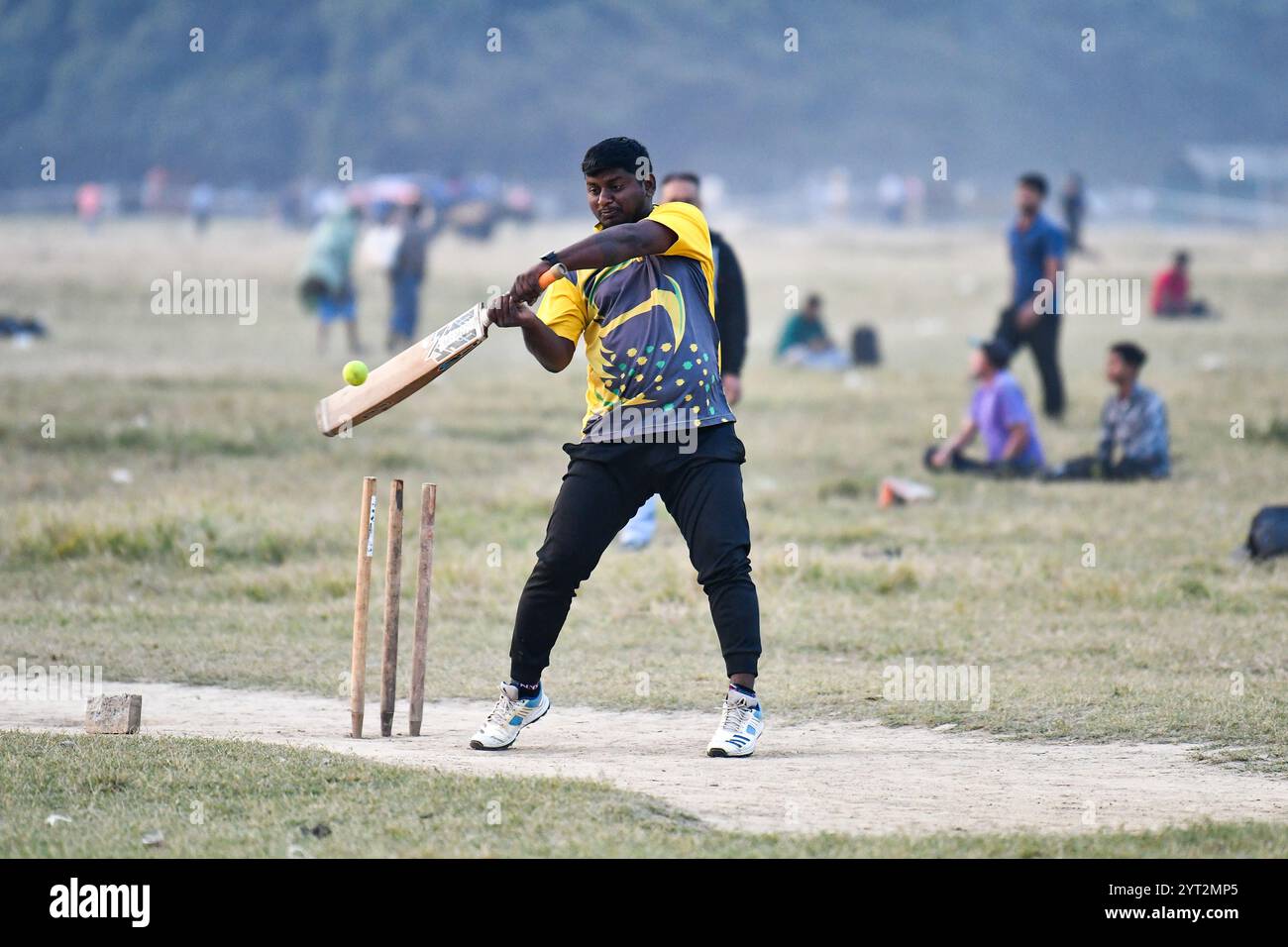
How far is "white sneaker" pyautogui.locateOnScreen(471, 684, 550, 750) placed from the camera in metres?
6.95

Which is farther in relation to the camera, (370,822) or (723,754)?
(723,754)

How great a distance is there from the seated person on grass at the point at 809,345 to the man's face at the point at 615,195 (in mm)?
17276

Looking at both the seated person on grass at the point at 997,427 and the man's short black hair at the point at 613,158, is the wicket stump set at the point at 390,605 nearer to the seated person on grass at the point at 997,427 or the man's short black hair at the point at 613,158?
the man's short black hair at the point at 613,158

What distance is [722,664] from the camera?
906 centimetres

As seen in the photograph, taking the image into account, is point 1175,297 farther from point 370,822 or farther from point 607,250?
point 370,822

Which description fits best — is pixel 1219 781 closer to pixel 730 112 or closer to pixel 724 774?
pixel 724 774

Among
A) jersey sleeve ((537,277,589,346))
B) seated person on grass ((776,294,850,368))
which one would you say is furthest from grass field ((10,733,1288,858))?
seated person on grass ((776,294,850,368))

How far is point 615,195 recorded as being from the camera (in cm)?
661

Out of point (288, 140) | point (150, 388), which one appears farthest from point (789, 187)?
point (150, 388)

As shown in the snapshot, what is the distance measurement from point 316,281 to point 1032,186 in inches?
444

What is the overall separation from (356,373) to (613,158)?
124 centimetres

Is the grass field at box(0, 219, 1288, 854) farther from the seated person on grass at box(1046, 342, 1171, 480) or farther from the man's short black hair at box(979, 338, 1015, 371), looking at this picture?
the man's short black hair at box(979, 338, 1015, 371)

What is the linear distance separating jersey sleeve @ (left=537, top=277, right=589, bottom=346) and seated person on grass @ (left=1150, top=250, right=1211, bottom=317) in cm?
2526

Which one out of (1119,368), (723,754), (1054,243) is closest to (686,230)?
(723,754)
